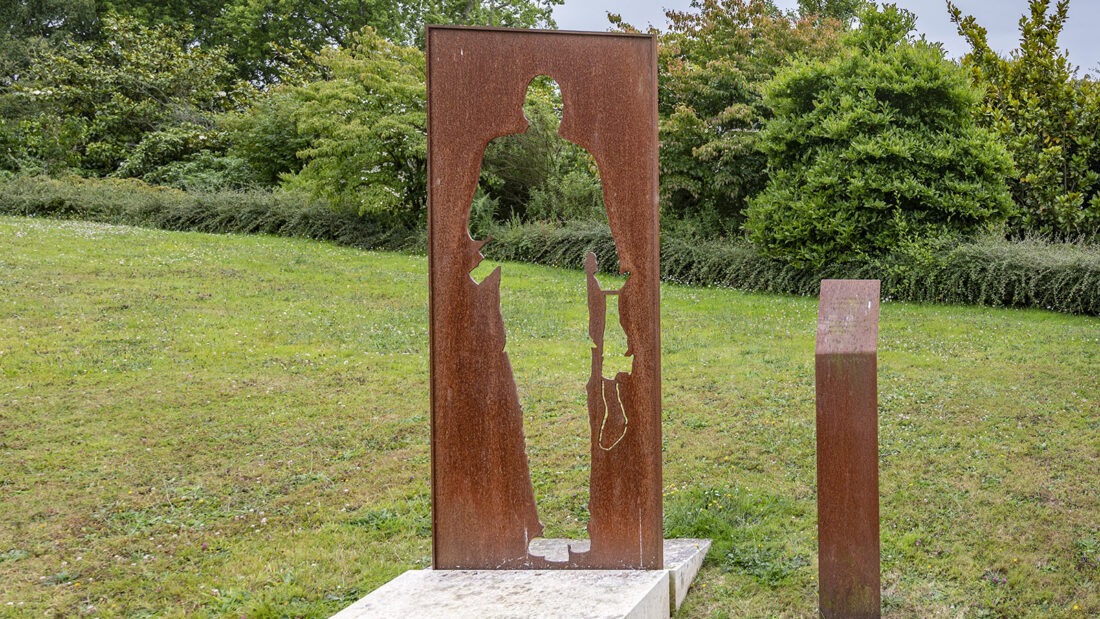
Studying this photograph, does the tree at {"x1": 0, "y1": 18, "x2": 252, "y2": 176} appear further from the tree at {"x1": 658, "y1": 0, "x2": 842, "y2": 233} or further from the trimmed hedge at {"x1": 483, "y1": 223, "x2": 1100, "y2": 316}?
the trimmed hedge at {"x1": 483, "y1": 223, "x2": 1100, "y2": 316}

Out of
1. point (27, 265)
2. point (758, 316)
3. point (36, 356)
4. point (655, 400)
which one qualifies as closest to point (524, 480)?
point (655, 400)

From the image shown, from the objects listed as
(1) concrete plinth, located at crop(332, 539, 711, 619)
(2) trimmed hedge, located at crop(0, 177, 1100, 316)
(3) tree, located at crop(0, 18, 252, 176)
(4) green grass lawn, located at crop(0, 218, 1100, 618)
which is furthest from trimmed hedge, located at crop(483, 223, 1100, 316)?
(3) tree, located at crop(0, 18, 252, 176)

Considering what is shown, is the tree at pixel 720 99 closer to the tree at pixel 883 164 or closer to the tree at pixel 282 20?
the tree at pixel 883 164

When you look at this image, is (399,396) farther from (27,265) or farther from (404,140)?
(404,140)

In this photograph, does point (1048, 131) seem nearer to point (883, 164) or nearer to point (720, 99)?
point (883, 164)

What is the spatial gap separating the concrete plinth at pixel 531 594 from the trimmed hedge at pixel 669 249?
8.78 m

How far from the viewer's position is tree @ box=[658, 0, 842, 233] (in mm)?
13836

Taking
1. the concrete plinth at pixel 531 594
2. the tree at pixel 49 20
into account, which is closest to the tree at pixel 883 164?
the concrete plinth at pixel 531 594

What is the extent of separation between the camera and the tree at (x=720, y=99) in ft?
45.4

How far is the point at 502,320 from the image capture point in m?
3.38

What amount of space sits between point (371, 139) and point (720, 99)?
19.7ft

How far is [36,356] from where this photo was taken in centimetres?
727

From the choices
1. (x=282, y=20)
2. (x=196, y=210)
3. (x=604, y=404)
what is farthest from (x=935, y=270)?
(x=282, y=20)

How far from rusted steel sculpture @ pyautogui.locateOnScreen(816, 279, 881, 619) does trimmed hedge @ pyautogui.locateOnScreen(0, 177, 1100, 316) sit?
8.65m
